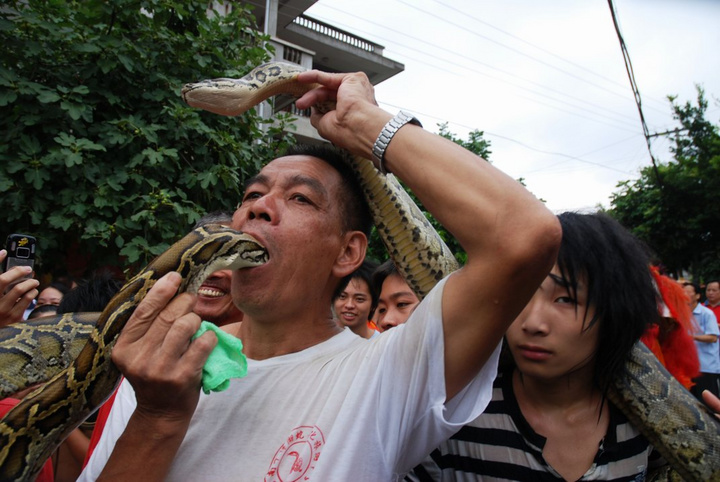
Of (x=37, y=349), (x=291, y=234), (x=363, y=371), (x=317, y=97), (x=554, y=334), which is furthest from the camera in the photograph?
(x=37, y=349)

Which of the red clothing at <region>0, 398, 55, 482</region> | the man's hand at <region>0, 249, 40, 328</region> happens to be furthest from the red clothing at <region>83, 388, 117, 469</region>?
the man's hand at <region>0, 249, 40, 328</region>

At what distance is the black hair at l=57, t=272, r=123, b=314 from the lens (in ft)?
11.6

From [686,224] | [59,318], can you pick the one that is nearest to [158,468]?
[59,318]

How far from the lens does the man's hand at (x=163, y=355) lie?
5.07 ft

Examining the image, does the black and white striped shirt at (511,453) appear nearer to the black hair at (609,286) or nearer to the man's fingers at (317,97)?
the black hair at (609,286)

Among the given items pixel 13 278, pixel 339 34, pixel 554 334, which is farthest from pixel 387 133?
pixel 339 34

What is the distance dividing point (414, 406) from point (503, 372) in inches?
33.5

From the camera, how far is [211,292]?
11.5ft

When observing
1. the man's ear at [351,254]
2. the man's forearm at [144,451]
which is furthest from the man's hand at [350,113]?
the man's forearm at [144,451]

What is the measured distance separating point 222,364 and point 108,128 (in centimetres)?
470

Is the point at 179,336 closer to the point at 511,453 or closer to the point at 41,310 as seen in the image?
the point at 511,453

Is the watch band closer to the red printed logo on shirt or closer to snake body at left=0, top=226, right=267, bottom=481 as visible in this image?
snake body at left=0, top=226, right=267, bottom=481

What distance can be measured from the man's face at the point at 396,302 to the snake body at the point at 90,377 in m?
2.56

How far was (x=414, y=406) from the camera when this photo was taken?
168cm
